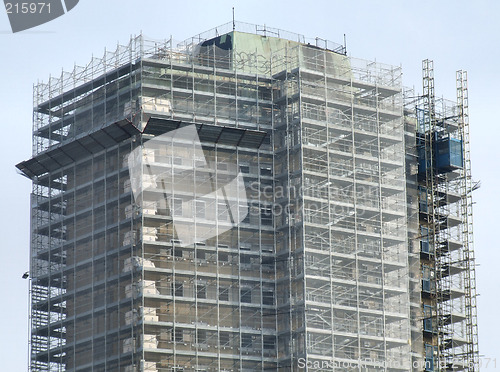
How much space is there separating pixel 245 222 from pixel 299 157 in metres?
7.38

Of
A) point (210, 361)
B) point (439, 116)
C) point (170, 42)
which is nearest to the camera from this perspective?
point (210, 361)

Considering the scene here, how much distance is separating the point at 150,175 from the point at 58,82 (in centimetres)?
1736

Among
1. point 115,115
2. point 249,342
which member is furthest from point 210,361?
point 115,115

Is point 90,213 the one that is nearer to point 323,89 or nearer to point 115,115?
point 115,115

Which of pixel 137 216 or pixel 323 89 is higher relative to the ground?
pixel 323 89

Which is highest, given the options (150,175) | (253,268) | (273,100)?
(273,100)

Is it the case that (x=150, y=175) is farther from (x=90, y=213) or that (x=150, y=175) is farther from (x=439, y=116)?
(x=439, y=116)

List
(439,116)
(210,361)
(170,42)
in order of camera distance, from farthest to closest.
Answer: (439,116) → (170,42) → (210,361)

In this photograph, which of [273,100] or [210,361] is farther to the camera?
[273,100]

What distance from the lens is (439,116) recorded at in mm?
138125

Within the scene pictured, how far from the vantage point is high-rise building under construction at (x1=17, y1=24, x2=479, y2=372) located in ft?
374

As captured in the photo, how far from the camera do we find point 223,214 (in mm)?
116875

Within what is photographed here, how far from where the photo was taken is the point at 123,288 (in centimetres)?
11469

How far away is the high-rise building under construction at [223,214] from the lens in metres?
114
